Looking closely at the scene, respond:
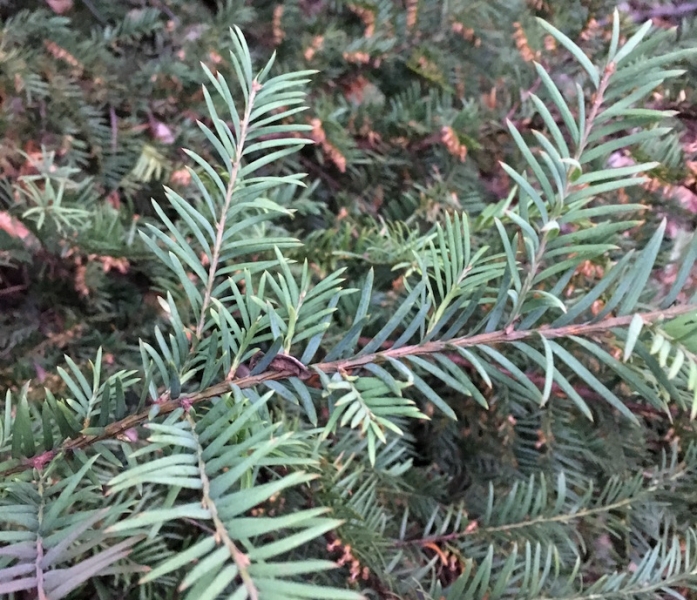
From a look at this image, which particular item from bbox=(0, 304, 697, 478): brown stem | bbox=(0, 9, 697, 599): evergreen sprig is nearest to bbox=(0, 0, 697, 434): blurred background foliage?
bbox=(0, 9, 697, 599): evergreen sprig

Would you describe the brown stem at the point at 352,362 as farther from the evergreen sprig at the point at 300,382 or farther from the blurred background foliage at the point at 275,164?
the blurred background foliage at the point at 275,164

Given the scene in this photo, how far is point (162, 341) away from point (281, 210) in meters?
0.08

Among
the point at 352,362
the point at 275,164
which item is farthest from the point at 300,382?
the point at 275,164

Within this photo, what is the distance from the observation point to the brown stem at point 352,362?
0.22 meters

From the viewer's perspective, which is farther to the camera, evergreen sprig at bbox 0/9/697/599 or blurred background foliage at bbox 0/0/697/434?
blurred background foliage at bbox 0/0/697/434

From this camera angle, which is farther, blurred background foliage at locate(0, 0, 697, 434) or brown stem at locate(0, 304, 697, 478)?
blurred background foliage at locate(0, 0, 697, 434)

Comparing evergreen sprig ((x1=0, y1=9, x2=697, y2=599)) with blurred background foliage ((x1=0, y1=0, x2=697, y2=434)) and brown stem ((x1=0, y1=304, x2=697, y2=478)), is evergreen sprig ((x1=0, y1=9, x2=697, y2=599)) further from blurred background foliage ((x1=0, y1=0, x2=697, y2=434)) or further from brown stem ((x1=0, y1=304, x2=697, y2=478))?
blurred background foliage ((x1=0, y1=0, x2=697, y2=434))

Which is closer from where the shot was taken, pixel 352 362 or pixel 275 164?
pixel 352 362

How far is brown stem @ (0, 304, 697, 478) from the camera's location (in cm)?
22

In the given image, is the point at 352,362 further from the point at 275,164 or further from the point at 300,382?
the point at 275,164

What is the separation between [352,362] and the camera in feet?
0.75

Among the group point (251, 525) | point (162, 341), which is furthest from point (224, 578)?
point (162, 341)

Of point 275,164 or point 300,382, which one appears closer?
point 300,382

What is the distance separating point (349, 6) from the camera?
23.6 inches
